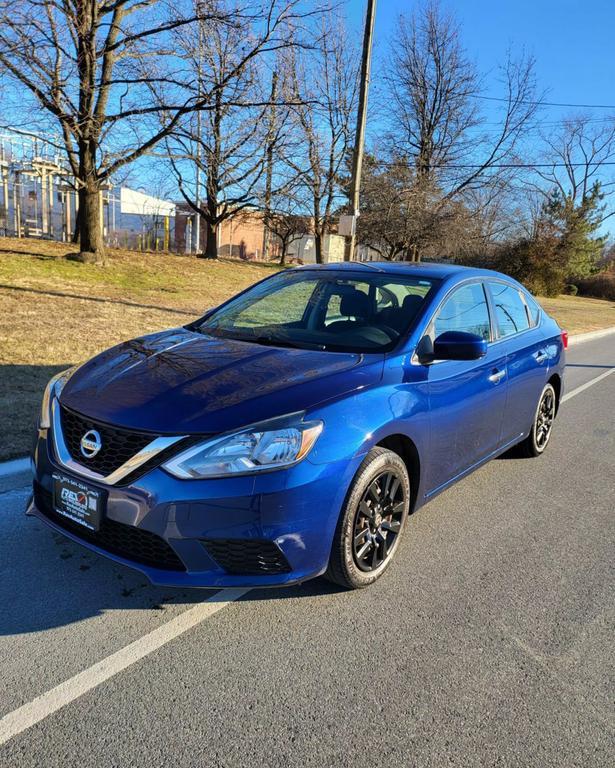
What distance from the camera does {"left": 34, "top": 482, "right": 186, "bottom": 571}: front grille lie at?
252 cm

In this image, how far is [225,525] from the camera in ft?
8.04

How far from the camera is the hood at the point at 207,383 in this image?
258 centimetres

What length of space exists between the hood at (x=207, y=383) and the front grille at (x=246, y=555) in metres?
0.49

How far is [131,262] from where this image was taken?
1878 cm

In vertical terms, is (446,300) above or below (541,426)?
above

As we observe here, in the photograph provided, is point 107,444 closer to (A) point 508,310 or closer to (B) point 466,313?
(B) point 466,313

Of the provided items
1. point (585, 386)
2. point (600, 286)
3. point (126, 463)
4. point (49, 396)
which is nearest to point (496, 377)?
point (126, 463)

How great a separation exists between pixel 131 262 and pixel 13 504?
1620 centimetres

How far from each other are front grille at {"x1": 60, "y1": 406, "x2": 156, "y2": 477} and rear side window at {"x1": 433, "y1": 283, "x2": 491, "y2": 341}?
1937mm

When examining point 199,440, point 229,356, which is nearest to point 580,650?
point 199,440

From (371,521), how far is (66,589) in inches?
61.0

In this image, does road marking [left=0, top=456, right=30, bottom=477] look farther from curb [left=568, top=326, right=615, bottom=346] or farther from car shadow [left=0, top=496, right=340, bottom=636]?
curb [left=568, top=326, right=615, bottom=346]

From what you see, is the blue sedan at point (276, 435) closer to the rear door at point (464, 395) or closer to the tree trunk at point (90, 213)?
the rear door at point (464, 395)

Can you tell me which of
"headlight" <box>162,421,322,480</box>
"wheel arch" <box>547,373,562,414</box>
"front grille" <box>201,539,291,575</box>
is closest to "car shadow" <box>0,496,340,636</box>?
"front grille" <box>201,539,291,575</box>
